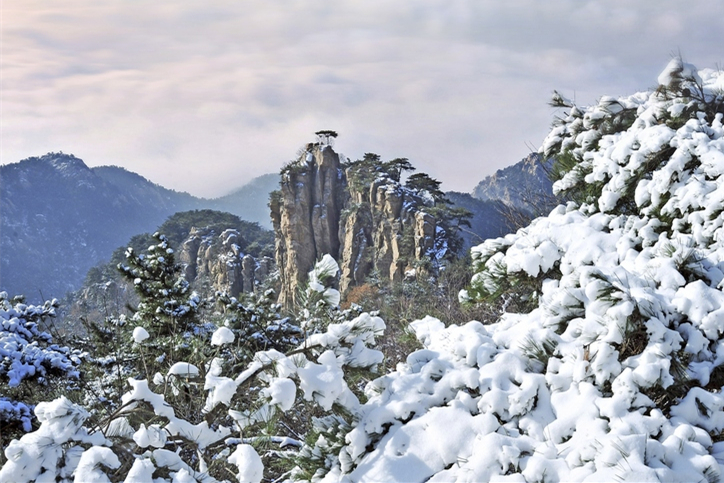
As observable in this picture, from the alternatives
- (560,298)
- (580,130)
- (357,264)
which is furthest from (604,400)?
(357,264)

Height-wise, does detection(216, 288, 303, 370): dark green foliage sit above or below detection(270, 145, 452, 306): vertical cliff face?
below

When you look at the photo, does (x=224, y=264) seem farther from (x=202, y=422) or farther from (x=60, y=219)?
(x=60, y=219)

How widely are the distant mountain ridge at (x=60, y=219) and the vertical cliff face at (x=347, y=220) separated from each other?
77.1 metres

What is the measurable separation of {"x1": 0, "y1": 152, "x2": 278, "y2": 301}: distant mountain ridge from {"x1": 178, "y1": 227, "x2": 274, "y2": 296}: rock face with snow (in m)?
61.5

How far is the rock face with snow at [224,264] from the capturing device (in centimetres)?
4612

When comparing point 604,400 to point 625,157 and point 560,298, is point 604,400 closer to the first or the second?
point 560,298

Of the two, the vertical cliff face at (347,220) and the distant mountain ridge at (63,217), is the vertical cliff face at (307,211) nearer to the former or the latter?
the vertical cliff face at (347,220)

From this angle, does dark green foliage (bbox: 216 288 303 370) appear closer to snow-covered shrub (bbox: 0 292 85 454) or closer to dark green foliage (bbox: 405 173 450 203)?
snow-covered shrub (bbox: 0 292 85 454)

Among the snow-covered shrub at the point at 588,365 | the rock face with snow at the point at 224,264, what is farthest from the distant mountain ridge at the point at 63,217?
the snow-covered shrub at the point at 588,365

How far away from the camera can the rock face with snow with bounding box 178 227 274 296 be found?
46.1m

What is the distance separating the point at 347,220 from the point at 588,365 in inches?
1459

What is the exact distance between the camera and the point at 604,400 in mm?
2332

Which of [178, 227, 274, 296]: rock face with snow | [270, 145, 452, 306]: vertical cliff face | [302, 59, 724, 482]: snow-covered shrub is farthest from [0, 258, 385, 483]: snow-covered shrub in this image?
[178, 227, 274, 296]: rock face with snow

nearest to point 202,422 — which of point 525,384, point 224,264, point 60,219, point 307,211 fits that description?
point 525,384
